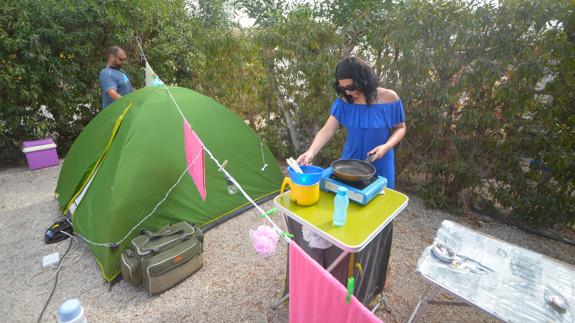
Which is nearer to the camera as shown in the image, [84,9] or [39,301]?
[39,301]

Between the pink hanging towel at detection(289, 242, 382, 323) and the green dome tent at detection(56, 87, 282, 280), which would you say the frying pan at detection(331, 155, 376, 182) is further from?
the green dome tent at detection(56, 87, 282, 280)

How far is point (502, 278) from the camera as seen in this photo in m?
1.34

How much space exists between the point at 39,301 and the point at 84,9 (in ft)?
14.0

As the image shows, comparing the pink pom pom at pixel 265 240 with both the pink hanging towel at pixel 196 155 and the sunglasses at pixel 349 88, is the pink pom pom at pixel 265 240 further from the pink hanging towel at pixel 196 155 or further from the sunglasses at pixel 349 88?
the sunglasses at pixel 349 88

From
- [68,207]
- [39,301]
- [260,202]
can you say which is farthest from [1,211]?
[260,202]

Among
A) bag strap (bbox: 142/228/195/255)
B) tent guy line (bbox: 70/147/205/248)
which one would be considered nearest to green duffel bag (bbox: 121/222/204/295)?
bag strap (bbox: 142/228/195/255)

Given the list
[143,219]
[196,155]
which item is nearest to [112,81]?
[143,219]

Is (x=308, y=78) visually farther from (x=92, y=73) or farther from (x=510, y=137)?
(x=92, y=73)

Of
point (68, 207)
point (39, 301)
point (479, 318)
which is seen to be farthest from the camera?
point (68, 207)

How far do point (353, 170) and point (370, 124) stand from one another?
452mm

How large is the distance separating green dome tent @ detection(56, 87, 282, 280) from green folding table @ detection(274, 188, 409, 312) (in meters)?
1.59

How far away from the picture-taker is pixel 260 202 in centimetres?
335

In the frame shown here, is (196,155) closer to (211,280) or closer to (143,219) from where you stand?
(143,219)

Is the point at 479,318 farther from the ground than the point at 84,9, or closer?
closer
